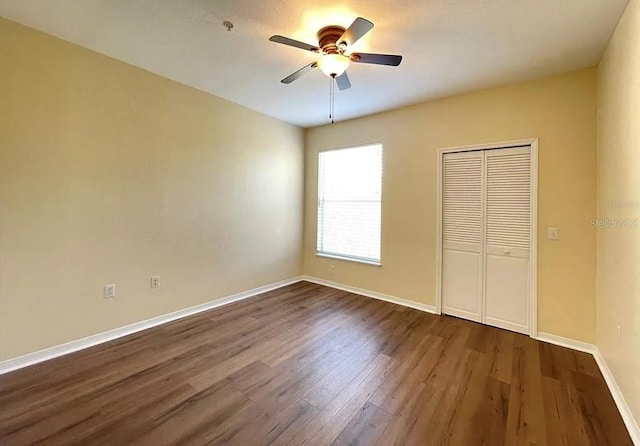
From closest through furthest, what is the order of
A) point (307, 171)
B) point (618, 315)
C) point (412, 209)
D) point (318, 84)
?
point (618, 315), point (318, 84), point (412, 209), point (307, 171)

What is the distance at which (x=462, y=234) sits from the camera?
3434 millimetres

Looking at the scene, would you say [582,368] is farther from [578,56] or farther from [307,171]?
[307,171]

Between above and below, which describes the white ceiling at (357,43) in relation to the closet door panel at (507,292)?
above

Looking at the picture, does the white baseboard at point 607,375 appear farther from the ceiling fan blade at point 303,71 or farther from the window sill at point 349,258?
the ceiling fan blade at point 303,71

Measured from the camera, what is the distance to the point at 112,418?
70.4 inches

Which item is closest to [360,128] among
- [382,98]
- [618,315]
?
[382,98]

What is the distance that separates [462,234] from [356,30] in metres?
2.55

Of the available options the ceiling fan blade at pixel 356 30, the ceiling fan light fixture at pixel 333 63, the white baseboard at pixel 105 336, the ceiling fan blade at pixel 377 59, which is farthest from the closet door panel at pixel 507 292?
the white baseboard at pixel 105 336

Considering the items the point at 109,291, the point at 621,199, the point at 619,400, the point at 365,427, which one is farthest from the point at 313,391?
the point at 621,199

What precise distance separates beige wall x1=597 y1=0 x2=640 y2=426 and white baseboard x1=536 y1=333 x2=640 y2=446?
62 millimetres

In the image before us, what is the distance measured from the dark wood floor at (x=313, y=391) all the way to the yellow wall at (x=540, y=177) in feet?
2.08

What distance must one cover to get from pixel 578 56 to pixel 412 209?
2.07m

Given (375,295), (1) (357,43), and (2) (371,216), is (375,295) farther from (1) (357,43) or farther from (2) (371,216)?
(1) (357,43)

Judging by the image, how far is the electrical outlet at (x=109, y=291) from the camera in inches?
109
